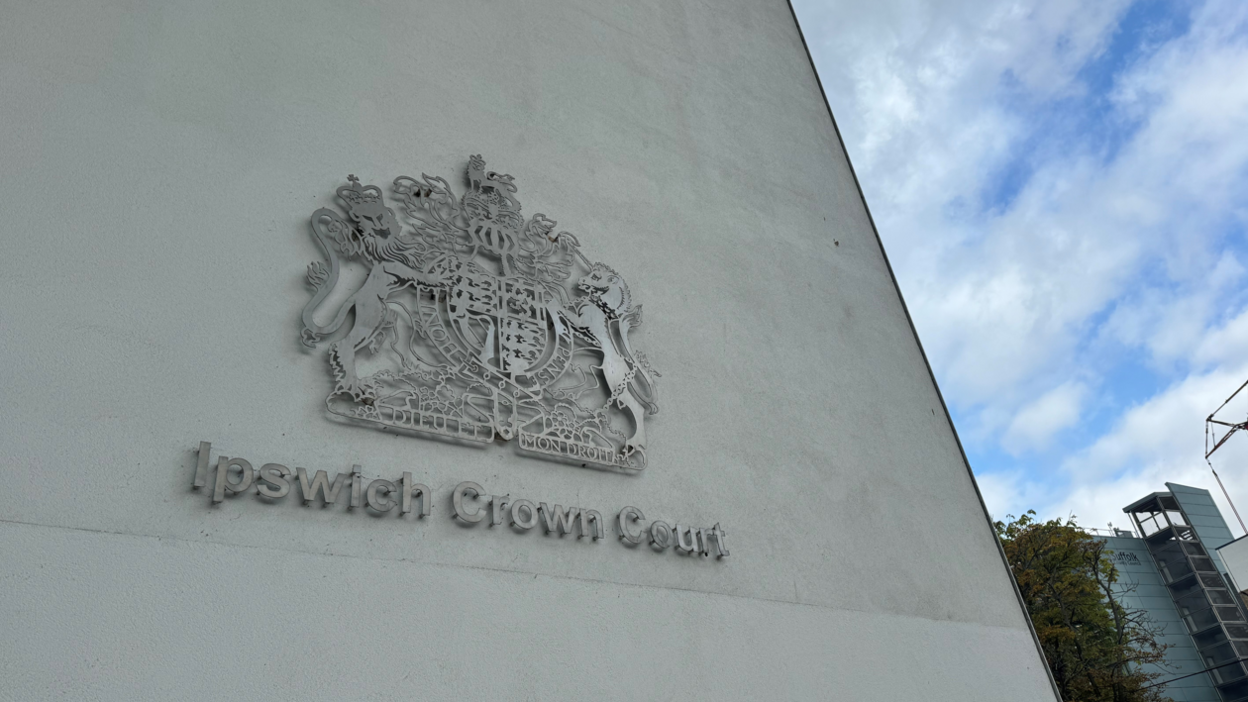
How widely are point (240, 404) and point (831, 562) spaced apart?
9.91 ft

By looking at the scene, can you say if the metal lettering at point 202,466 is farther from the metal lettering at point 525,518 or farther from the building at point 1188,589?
the building at point 1188,589

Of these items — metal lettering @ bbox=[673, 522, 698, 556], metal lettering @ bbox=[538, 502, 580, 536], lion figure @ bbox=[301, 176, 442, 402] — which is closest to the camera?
lion figure @ bbox=[301, 176, 442, 402]

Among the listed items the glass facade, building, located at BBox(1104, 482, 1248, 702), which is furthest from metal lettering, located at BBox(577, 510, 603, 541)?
the glass facade

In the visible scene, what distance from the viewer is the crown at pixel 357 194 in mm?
3736

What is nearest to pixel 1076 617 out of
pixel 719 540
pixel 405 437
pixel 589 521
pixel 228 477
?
pixel 719 540

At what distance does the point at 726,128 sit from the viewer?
611cm

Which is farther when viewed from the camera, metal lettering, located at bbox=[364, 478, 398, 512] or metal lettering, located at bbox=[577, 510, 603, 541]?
metal lettering, located at bbox=[577, 510, 603, 541]

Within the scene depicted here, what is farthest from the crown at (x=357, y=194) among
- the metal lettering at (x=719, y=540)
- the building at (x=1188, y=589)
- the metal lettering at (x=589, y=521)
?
the building at (x=1188, y=589)

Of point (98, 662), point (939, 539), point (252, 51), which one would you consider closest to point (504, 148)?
point (252, 51)

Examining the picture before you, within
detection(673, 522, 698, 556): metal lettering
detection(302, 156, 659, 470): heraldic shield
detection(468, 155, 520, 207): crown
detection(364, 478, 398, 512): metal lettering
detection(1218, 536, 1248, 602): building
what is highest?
detection(1218, 536, 1248, 602): building

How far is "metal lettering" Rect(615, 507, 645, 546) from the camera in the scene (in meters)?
3.54

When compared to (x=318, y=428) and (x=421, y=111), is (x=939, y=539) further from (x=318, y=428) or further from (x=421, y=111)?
(x=421, y=111)

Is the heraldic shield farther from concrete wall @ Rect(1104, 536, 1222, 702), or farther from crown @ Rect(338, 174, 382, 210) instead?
concrete wall @ Rect(1104, 536, 1222, 702)

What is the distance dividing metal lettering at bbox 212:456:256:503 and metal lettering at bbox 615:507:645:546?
157 centimetres
